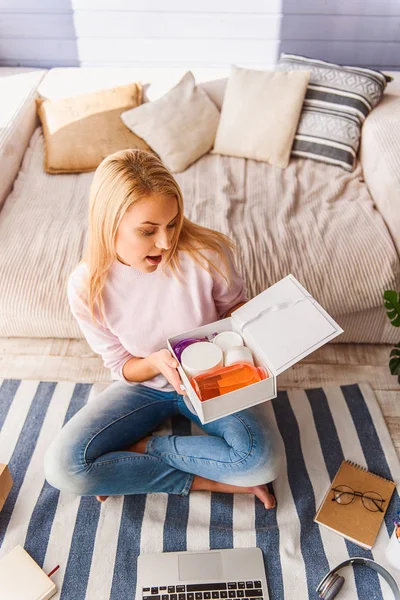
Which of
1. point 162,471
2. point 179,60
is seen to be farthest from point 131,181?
point 179,60

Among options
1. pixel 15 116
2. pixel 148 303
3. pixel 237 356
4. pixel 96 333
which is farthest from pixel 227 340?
pixel 15 116

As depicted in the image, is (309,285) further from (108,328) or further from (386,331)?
(108,328)

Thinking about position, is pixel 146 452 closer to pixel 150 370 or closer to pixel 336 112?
pixel 150 370

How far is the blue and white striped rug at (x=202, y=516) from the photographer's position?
1.31 m

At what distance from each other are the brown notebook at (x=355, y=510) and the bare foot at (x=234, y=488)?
129mm

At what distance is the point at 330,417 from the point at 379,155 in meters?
0.95

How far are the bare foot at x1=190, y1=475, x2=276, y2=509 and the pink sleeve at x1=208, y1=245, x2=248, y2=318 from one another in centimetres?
44

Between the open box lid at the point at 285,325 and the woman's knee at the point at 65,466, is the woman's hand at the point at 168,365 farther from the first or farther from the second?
the woman's knee at the point at 65,466

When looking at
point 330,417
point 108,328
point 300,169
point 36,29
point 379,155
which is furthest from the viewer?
point 36,29

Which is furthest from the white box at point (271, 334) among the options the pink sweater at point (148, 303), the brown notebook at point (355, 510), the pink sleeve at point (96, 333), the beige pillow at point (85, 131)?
the beige pillow at point (85, 131)

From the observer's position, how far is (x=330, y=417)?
1655 mm

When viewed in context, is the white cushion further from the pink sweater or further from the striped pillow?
the striped pillow

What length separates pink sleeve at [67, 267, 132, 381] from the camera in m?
1.27

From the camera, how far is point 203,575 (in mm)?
1295
